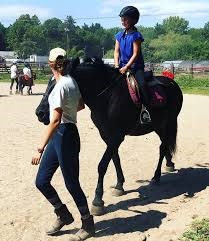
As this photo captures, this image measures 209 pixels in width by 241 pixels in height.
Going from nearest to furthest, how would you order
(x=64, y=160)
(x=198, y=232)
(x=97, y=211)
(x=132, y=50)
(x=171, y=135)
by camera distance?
(x=198, y=232) < (x=64, y=160) < (x=97, y=211) < (x=132, y=50) < (x=171, y=135)

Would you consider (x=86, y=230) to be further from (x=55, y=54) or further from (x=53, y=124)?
(x=55, y=54)

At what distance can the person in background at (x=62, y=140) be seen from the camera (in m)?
4.89

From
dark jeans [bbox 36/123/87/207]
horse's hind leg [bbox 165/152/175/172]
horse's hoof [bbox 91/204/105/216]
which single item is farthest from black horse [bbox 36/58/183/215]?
horse's hind leg [bbox 165/152/175/172]

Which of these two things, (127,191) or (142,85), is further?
(127,191)

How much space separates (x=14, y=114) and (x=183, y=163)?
8273mm

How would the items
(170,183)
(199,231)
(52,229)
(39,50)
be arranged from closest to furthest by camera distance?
(199,231) → (52,229) → (170,183) → (39,50)

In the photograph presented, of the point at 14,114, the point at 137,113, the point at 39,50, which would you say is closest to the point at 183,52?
the point at 39,50

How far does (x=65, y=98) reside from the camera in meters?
4.93

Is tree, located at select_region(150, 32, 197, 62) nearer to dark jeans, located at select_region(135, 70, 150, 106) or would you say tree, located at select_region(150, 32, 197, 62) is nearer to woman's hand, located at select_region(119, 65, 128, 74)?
dark jeans, located at select_region(135, 70, 150, 106)

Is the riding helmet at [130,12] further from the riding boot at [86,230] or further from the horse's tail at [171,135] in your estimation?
the riding boot at [86,230]

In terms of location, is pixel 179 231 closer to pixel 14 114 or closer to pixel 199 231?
pixel 199 231

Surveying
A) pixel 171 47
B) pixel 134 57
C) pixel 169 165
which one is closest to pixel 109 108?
pixel 134 57

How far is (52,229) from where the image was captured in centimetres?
545

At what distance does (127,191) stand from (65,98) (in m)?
2.87
